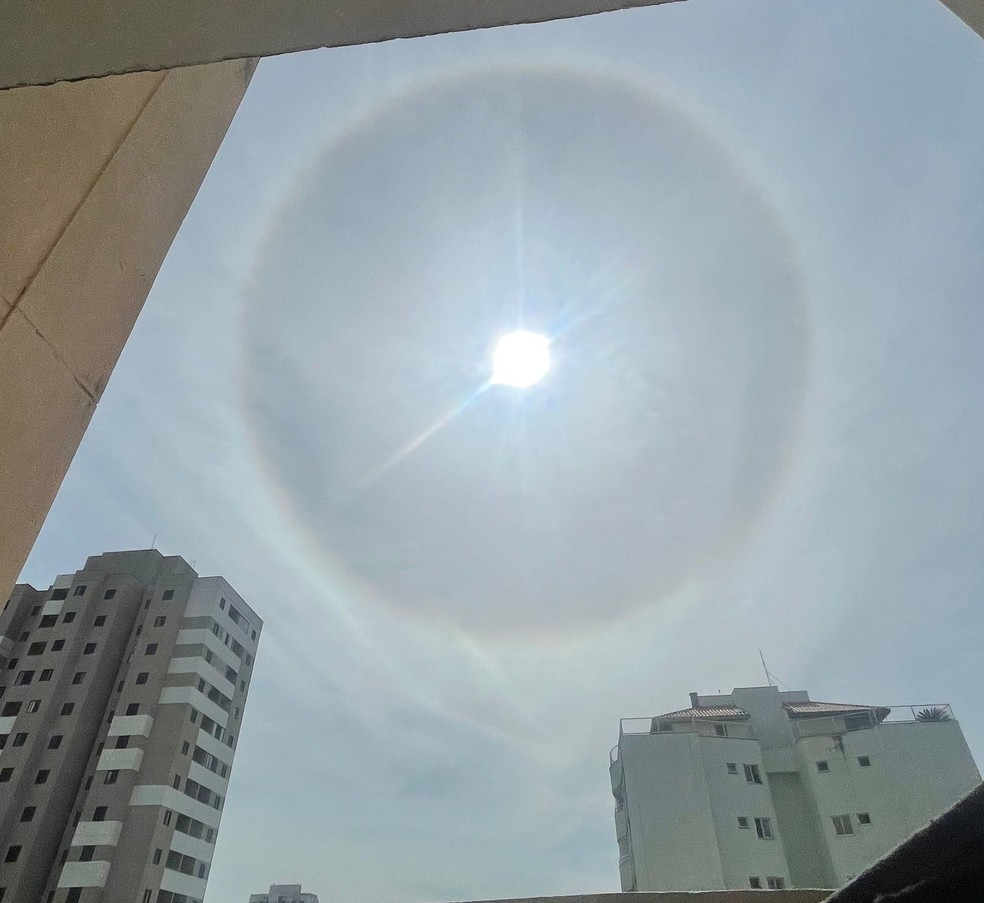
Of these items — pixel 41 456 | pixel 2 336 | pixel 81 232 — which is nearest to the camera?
pixel 2 336

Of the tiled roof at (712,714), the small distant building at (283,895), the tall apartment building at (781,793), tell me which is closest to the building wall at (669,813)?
the tall apartment building at (781,793)

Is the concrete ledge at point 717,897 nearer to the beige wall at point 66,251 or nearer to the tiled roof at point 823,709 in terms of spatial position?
the beige wall at point 66,251

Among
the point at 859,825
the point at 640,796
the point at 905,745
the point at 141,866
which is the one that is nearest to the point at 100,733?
the point at 141,866

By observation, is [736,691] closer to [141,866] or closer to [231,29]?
[141,866]

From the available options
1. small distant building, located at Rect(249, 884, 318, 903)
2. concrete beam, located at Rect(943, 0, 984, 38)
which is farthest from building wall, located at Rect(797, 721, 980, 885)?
small distant building, located at Rect(249, 884, 318, 903)

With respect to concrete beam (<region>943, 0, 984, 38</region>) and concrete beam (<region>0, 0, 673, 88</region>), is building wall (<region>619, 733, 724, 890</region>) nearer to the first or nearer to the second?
concrete beam (<region>943, 0, 984, 38</region>)

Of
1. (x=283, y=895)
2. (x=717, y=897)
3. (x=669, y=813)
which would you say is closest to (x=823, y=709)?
(x=669, y=813)
